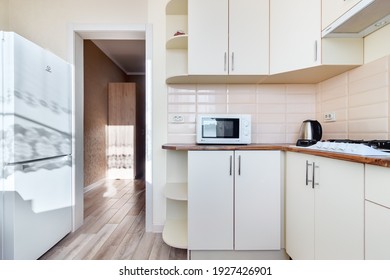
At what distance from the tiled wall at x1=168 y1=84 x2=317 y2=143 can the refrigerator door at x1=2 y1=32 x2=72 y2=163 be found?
95 centimetres

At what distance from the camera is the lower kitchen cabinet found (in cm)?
154

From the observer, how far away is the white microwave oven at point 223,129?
177 cm

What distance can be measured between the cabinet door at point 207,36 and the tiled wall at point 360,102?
94 cm

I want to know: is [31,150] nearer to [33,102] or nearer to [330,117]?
[33,102]

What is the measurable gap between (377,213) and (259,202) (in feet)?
2.50

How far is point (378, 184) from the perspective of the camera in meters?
0.83

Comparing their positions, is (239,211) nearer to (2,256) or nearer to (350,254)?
(350,254)

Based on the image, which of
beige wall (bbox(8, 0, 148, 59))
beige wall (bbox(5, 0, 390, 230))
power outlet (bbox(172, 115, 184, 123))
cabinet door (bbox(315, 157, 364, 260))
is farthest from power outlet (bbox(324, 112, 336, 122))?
beige wall (bbox(8, 0, 148, 59))

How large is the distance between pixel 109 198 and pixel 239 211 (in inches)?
92.1

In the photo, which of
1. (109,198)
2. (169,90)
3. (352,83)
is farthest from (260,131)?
(109,198)

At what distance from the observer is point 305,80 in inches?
75.7

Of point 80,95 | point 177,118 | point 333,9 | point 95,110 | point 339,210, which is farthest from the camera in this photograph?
point 95,110

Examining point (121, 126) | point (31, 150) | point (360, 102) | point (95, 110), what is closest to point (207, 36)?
point (360, 102)

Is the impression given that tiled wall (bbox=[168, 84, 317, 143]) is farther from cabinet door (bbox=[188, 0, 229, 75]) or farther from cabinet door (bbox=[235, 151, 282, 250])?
cabinet door (bbox=[235, 151, 282, 250])
